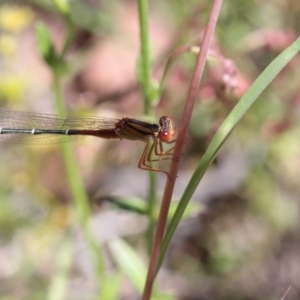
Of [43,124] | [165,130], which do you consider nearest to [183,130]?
[165,130]

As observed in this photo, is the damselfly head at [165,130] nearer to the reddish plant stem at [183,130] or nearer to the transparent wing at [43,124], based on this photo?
the transparent wing at [43,124]

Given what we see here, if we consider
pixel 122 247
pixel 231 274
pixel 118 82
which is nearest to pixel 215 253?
pixel 231 274

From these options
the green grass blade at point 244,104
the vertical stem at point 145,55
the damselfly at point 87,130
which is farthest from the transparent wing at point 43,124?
the green grass blade at point 244,104

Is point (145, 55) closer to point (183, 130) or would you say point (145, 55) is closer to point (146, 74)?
point (146, 74)

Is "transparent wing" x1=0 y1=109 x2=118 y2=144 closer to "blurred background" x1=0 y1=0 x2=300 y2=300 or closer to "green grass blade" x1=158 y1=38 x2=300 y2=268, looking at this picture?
"blurred background" x1=0 y1=0 x2=300 y2=300

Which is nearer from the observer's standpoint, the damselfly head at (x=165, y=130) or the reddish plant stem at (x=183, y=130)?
the reddish plant stem at (x=183, y=130)
